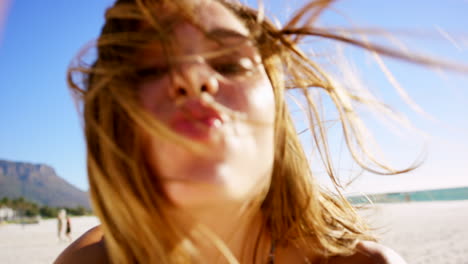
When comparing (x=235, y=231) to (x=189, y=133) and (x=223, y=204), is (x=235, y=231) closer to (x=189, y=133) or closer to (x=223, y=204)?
(x=223, y=204)

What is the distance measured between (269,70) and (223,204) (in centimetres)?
62

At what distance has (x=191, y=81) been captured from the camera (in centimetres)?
110

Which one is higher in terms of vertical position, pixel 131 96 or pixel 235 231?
pixel 131 96

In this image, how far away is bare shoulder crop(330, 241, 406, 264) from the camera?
4.99 feet

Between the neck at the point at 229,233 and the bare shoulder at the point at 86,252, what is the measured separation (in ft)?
2.28

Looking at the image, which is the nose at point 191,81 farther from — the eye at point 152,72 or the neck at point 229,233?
the neck at point 229,233

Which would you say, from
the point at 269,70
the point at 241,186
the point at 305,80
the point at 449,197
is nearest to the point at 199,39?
the point at 269,70

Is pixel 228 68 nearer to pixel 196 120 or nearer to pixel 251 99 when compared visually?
pixel 251 99

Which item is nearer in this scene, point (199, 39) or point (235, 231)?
point (199, 39)

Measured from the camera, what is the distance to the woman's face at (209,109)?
1.03 m

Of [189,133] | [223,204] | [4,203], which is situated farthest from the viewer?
[4,203]

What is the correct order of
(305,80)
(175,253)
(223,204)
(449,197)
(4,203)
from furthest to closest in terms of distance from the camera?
1. (4,203)
2. (449,197)
3. (305,80)
4. (175,253)
5. (223,204)

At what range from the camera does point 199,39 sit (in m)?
1.20

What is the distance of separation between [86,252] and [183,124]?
121cm
